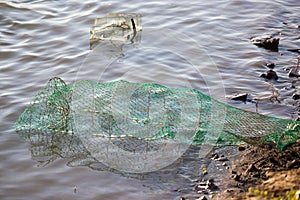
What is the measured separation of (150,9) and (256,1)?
2.45m

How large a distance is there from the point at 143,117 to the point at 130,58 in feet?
8.76

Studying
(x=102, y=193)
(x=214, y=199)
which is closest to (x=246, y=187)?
(x=214, y=199)

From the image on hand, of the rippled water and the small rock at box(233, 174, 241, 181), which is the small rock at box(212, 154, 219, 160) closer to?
the small rock at box(233, 174, 241, 181)

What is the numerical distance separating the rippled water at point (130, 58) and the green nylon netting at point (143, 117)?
0.53m

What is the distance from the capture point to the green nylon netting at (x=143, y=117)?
19.0ft

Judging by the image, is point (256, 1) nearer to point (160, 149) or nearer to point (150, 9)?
point (150, 9)

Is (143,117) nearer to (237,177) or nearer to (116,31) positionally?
(237,177)

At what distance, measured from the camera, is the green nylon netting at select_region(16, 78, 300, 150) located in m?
→ 5.80

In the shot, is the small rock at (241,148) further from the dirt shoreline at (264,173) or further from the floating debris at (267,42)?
the floating debris at (267,42)

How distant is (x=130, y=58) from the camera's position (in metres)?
8.67

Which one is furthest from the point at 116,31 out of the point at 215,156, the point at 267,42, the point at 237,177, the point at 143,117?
the point at 237,177

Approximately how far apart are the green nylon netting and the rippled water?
528mm

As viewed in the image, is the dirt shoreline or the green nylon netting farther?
the green nylon netting

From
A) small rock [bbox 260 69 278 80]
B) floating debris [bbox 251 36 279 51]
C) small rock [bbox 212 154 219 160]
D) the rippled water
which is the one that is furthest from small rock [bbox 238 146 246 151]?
floating debris [bbox 251 36 279 51]
